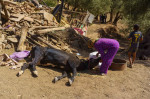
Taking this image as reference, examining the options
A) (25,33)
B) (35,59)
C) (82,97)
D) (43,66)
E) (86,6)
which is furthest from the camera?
(86,6)

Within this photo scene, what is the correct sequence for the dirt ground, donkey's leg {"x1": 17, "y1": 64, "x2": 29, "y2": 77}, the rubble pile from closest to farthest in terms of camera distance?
the dirt ground, donkey's leg {"x1": 17, "y1": 64, "x2": 29, "y2": 77}, the rubble pile

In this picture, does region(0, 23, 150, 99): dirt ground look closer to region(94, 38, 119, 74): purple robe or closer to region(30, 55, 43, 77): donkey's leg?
region(30, 55, 43, 77): donkey's leg

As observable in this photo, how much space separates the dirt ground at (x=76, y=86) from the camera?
3.72m

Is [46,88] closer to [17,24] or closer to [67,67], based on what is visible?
[67,67]

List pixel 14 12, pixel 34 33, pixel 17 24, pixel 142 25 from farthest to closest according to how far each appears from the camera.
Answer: pixel 142 25
pixel 14 12
pixel 17 24
pixel 34 33

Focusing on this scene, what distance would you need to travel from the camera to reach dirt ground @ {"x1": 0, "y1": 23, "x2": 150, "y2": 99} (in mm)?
3721

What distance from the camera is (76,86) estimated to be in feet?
14.2

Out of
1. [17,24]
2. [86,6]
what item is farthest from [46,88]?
[86,6]

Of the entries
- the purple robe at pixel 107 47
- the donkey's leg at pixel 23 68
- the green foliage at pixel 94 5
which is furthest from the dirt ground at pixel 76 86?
the green foliage at pixel 94 5

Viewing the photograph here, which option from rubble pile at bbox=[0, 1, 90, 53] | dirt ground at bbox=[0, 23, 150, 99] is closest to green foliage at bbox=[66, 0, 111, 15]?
rubble pile at bbox=[0, 1, 90, 53]

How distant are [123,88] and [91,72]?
1341mm

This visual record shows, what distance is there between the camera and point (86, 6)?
19.8 metres

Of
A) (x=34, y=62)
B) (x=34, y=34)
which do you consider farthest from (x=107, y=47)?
(x=34, y=34)

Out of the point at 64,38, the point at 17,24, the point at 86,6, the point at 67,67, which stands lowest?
the point at 67,67
